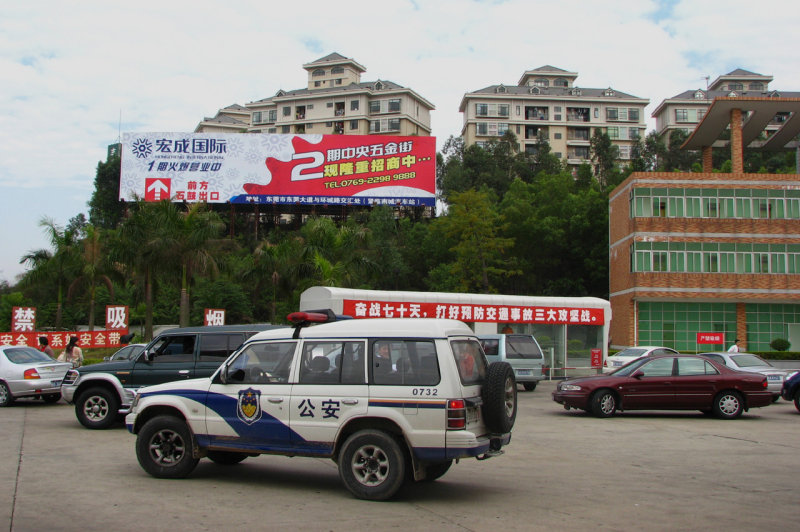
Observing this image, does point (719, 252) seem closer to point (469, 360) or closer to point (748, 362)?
point (748, 362)

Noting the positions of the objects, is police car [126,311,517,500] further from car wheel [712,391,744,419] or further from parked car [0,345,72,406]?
car wheel [712,391,744,419]

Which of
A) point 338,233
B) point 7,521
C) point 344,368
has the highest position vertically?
point 338,233

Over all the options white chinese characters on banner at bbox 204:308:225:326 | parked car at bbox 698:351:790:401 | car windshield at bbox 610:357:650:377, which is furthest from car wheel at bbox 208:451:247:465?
white chinese characters on banner at bbox 204:308:225:326

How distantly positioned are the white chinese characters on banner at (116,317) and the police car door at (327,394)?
77.1 ft

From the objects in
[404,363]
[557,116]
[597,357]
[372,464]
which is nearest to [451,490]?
[372,464]

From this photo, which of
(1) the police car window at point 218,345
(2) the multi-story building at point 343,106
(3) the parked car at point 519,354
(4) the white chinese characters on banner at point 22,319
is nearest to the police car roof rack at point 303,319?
(1) the police car window at point 218,345

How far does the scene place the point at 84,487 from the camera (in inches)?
338

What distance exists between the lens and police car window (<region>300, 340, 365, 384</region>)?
27.6 ft

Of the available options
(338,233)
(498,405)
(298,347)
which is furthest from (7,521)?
(338,233)

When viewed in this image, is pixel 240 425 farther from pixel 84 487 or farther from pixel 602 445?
pixel 602 445

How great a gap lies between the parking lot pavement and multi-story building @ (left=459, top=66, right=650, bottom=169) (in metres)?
86.6

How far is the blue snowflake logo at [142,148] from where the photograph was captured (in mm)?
59156

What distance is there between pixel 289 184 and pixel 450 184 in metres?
20.0

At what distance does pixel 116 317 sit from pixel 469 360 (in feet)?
81.8
